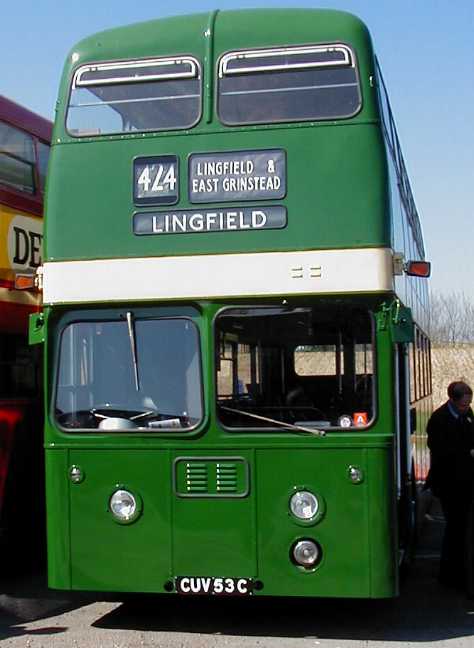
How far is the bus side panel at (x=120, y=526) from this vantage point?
764 centimetres

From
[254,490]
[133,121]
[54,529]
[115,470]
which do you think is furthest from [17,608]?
[133,121]

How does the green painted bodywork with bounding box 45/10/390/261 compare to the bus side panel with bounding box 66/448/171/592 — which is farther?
the bus side panel with bounding box 66/448/171/592

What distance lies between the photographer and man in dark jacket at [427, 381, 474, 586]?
9398 mm

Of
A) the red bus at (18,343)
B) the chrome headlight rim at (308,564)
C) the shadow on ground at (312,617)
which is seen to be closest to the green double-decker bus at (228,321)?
the chrome headlight rim at (308,564)

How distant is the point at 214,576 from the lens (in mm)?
7566

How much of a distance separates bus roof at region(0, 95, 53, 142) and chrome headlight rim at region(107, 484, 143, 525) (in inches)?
164

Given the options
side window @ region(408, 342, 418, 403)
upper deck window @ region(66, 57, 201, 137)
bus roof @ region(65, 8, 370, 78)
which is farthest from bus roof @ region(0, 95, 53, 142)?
side window @ region(408, 342, 418, 403)

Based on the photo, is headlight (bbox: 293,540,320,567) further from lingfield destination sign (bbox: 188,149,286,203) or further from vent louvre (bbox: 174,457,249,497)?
lingfield destination sign (bbox: 188,149,286,203)

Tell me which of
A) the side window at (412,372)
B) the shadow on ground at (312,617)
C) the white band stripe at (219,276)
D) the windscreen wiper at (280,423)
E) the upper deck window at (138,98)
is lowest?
the shadow on ground at (312,617)

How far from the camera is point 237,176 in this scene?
771 centimetres

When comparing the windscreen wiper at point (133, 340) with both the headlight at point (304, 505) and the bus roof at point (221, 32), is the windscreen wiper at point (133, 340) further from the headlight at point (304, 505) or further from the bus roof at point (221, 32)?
the bus roof at point (221, 32)

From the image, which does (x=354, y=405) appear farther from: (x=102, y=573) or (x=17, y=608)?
(x=17, y=608)

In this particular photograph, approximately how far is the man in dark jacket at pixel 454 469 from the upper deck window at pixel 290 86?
311cm

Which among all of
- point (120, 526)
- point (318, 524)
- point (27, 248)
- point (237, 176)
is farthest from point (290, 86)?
point (27, 248)
